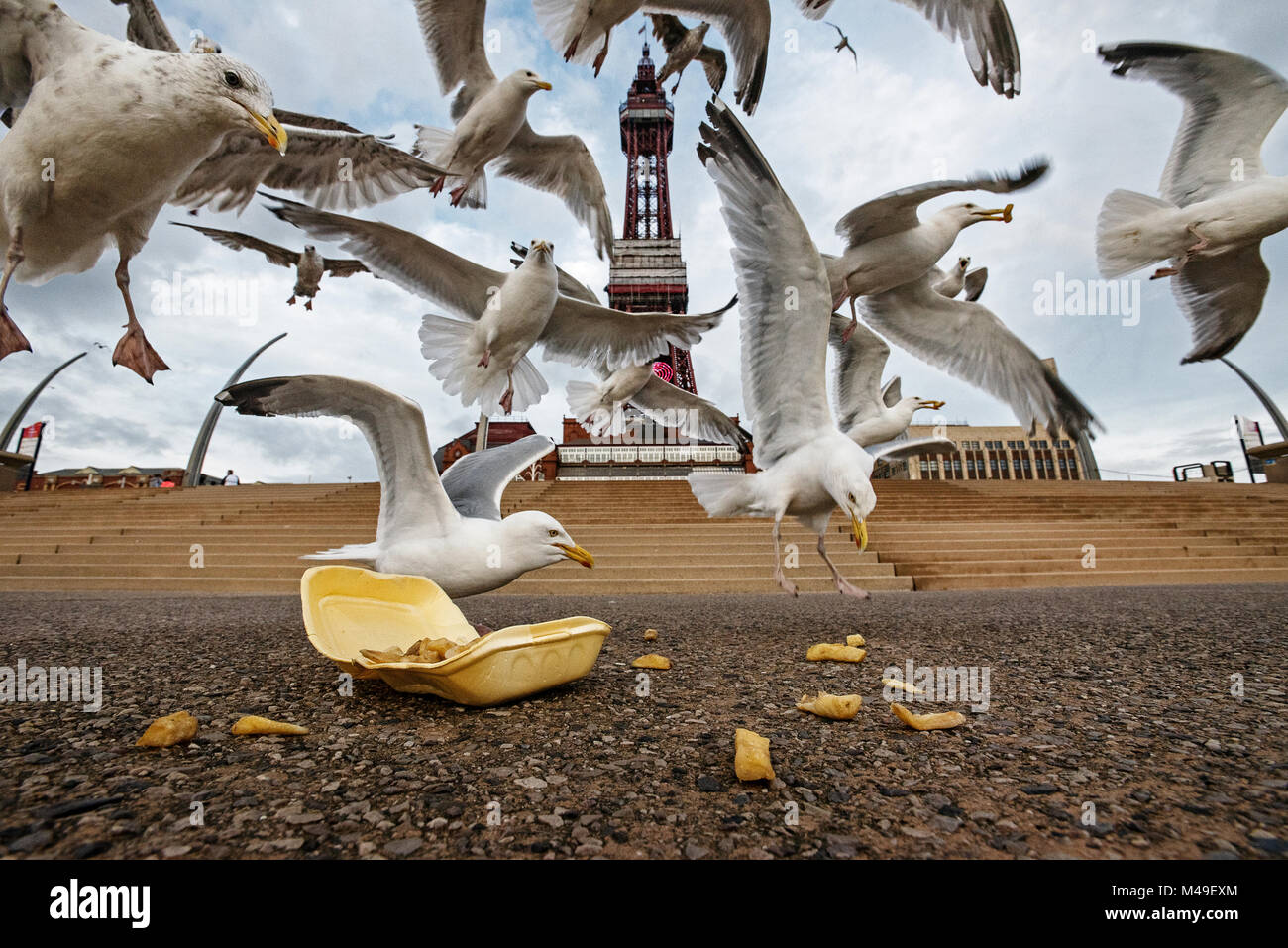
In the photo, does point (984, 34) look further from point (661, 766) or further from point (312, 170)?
point (661, 766)

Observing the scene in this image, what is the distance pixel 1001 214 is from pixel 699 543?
5.25m

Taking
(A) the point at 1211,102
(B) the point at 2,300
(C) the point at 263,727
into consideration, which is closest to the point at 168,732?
(C) the point at 263,727

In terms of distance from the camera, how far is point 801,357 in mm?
3746

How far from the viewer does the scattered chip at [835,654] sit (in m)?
2.47

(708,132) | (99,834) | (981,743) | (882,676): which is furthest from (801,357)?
(99,834)

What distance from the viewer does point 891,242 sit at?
445cm

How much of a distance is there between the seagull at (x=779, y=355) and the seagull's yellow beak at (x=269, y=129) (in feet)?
7.23

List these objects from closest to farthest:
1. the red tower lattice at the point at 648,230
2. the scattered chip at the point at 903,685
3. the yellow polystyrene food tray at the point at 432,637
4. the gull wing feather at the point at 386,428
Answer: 1. the yellow polystyrene food tray at the point at 432,637
2. the scattered chip at the point at 903,685
3. the gull wing feather at the point at 386,428
4. the red tower lattice at the point at 648,230

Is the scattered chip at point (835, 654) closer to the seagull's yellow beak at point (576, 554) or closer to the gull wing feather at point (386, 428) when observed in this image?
the seagull's yellow beak at point (576, 554)

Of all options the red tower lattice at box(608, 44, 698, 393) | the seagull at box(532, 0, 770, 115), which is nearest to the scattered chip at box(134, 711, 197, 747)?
the seagull at box(532, 0, 770, 115)

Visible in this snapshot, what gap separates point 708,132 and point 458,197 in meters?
3.11

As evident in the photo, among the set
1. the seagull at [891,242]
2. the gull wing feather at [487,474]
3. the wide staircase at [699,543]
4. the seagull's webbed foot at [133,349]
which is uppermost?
the seagull at [891,242]

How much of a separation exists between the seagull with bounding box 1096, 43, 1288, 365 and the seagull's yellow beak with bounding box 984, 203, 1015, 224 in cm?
58

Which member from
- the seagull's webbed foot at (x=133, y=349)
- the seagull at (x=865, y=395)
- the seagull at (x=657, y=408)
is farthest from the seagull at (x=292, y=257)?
the seagull at (x=865, y=395)
